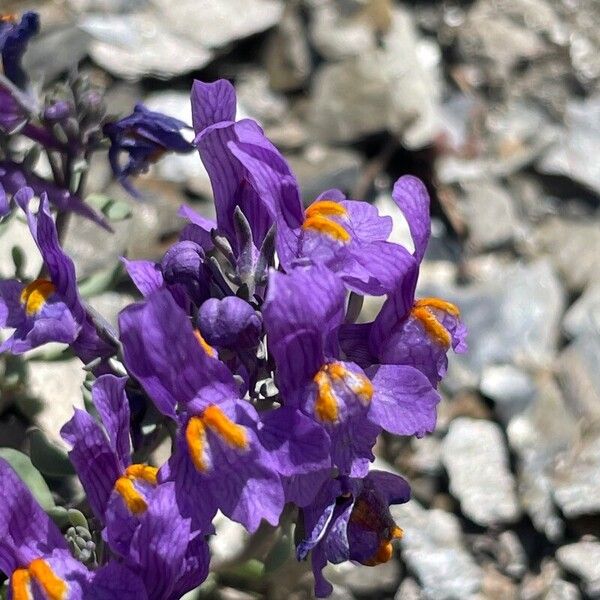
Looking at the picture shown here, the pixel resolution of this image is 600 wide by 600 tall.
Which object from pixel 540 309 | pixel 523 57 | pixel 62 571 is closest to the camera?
pixel 62 571

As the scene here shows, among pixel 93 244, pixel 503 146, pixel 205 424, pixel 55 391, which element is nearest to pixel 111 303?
pixel 93 244

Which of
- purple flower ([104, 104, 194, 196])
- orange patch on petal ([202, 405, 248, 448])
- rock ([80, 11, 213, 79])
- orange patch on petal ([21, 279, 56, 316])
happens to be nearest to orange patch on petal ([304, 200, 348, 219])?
orange patch on petal ([202, 405, 248, 448])

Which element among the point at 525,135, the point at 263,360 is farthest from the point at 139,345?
the point at 525,135

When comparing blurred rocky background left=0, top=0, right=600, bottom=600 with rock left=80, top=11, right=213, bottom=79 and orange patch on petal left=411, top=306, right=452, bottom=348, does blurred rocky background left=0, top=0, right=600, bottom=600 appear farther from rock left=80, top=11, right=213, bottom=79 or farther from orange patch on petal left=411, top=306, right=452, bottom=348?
orange patch on petal left=411, top=306, right=452, bottom=348

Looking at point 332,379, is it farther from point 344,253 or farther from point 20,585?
point 20,585

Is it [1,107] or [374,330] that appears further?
[1,107]

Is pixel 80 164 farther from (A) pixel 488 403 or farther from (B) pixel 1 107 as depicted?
(A) pixel 488 403
